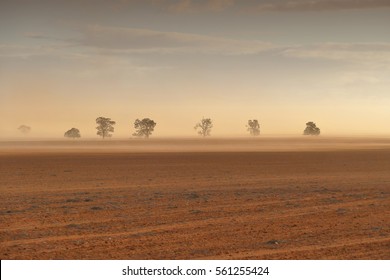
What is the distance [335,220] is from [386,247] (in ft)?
9.88

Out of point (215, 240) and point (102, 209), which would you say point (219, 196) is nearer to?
point (102, 209)

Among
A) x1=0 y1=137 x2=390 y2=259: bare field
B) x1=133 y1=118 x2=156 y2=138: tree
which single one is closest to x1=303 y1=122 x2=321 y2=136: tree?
x1=133 y1=118 x2=156 y2=138: tree

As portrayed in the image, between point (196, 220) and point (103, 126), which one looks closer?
point (196, 220)

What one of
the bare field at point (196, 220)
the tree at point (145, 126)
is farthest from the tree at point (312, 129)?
the bare field at point (196, 220)

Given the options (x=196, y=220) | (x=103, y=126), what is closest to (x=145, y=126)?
(x=103, y=126)

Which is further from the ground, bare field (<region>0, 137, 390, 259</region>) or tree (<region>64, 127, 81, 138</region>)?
tree (<region>64, 127, 81, 138</region>)

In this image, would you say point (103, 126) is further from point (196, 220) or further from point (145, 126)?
point (196, 220)

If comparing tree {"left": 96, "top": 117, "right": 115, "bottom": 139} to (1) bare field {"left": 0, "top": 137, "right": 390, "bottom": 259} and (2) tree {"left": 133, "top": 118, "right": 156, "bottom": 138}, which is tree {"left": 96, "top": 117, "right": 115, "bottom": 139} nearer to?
(2) tree {"left": 133, "top": 118, "right": 156, "bottom": 138}

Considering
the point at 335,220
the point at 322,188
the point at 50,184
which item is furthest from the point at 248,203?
the point at 50,184

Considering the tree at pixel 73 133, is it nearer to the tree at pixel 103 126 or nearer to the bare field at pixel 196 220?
the tree at pixel 103 126

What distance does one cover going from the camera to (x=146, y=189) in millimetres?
21094

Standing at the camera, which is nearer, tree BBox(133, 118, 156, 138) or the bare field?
the bare field

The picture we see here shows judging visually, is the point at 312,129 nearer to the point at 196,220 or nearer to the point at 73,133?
the point at 73,133
